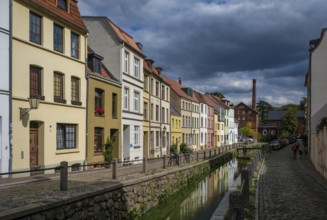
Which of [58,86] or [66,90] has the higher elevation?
[58,86]

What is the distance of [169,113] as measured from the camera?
147 ft

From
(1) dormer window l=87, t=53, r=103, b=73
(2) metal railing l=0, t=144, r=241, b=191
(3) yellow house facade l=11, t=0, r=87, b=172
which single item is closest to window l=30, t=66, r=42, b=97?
(3) yellow house facade l=11, t=0, r=87, b=172

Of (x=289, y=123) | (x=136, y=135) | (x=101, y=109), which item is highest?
(x=101, y=109)

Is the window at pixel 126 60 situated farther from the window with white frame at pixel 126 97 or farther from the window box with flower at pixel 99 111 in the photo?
the window box with flower at pixel 99 111

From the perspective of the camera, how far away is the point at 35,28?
738 inches

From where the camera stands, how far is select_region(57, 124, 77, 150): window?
815 inches

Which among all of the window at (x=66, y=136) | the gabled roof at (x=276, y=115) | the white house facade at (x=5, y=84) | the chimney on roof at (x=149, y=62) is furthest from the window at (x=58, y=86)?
the gabled roof at (x=276, y=115)

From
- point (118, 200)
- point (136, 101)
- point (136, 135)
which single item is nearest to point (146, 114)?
point (136, 101)

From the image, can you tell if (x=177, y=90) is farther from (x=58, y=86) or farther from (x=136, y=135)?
(x=58, y=86)

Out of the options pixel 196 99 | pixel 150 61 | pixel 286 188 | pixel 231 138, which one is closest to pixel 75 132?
pixel 286 188

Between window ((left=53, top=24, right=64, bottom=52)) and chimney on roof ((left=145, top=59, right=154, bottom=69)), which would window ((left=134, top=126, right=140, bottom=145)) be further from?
window ((left=53, top=24, right=64, bottom=52))

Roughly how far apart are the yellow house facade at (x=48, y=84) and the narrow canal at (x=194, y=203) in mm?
5223

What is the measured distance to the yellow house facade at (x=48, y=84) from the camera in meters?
17.2

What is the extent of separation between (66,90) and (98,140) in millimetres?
5245
